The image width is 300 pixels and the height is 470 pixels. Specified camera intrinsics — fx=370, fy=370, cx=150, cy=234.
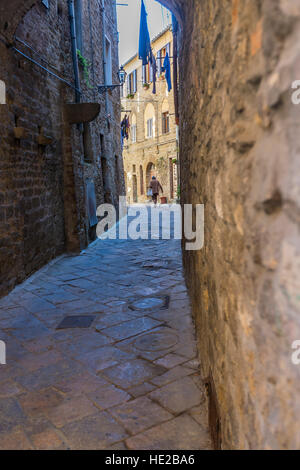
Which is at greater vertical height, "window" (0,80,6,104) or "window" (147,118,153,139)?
"window" (147,118,153,139)

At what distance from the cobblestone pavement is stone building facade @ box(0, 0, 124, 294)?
3.53 ft

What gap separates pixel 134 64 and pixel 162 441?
2652 centimetres

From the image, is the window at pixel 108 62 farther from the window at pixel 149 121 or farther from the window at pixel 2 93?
the window at pixel 149 121

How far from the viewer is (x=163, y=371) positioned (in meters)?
2.57

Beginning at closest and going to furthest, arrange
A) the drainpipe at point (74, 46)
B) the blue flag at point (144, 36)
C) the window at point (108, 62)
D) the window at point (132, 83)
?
the drainpipe at point (74, 46) → the blue flag at point (144, 36) → the window at point (108, 62) → the window at point (132, 83)

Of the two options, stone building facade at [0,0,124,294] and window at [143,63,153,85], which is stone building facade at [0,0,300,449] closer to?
stone building facade at [0,0,124,294]

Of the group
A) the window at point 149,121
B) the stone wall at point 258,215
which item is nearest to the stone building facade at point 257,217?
the stone wall at point 258,215

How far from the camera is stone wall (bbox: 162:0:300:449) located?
727mm

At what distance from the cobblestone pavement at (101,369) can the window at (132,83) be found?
75.5ft

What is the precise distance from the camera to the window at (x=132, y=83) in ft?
82.8

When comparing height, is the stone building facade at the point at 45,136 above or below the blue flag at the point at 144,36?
below

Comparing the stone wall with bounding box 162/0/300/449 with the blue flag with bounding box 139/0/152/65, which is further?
the blue flag with bounding box 139/0/152/65

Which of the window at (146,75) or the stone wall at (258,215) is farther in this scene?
the window at (146,75)

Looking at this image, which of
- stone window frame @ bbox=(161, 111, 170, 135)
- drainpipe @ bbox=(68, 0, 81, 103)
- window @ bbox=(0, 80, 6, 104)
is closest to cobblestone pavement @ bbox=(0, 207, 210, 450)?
window @ bbox=(0, 80, 6, 104)
